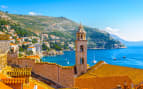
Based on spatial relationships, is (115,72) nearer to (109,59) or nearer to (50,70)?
(50,70)

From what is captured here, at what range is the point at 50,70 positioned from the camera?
1062 centimetres

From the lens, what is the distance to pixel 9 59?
10.6 m

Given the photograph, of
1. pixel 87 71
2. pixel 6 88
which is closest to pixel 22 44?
pixel 87 71

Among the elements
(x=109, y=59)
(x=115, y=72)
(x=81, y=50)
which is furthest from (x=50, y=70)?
(x=109, y=59)

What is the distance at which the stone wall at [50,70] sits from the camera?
1056cm

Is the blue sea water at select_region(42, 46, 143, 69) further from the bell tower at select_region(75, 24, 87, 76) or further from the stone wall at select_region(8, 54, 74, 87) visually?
the stone wall at select_region(8, 54, 74, 87)

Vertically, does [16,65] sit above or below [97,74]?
above

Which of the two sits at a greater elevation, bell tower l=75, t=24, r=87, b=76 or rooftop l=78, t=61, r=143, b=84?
bell tower l=75, t=24, r=87, b=76

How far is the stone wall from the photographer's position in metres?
10.6

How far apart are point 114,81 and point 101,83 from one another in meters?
0.88

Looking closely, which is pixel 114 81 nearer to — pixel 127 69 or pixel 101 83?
pixel 101 83

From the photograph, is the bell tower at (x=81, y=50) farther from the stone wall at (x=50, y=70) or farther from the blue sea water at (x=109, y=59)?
the blue sea water at (x=109, y=59)

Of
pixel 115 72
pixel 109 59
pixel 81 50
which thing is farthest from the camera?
pixel 109 59

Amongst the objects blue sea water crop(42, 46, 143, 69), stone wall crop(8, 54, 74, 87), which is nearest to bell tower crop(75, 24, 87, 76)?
stone wall crop(8, 54, 74, 87)
